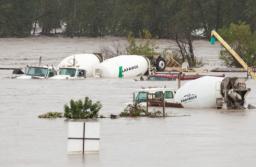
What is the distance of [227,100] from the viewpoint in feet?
139

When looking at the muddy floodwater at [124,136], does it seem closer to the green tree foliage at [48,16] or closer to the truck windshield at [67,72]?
the truck windshield at [67,72]

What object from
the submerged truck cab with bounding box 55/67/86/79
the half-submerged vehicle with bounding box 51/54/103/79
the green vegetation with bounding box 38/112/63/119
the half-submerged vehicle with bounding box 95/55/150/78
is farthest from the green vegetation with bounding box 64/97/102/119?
the half-submerged vehicle with bounding box 95/55/150/78

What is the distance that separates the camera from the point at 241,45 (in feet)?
246

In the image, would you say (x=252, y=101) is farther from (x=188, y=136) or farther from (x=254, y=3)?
(x=254, y=3)

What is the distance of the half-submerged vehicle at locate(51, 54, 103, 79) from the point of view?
213 ft

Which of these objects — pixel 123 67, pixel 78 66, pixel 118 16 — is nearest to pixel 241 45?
pixel 123 67

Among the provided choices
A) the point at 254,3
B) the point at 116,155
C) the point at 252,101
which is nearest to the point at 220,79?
the point at 252,101

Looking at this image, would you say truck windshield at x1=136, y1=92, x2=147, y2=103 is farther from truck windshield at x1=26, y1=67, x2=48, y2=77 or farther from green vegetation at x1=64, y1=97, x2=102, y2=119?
truck windshield at x1=26, y1=67, x2=48, y2=77

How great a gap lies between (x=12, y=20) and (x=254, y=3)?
30351 mm

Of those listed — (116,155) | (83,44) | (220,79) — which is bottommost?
(116,155)

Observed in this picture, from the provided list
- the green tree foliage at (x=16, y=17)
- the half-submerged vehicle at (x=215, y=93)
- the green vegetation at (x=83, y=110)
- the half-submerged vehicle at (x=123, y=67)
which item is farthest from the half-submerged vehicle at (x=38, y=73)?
the green tree foliage at (x=16, y=17)

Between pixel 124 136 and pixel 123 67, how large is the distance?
112ft

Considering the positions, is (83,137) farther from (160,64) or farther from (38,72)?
(160,64)

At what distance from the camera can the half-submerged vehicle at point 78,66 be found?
65.1 meters
